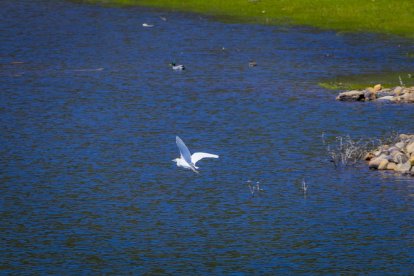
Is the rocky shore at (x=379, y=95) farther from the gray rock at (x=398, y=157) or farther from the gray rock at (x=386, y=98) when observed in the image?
the gray rock at (x=398, y=157)

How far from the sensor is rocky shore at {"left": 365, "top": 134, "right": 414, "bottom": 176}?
33.9m

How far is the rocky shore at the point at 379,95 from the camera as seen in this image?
4500cm

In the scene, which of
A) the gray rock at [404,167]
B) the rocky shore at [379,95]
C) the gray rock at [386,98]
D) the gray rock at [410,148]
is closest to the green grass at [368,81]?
the rocky shore at [379,95]

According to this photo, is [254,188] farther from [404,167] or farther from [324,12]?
[324,12]

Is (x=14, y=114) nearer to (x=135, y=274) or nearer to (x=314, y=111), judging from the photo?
(x=314, y=111)

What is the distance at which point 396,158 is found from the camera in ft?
113

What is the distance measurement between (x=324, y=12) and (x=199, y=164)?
110 feet

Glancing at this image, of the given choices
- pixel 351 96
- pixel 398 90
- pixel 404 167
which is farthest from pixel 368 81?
pixel 404 167

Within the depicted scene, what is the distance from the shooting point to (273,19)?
224 ft

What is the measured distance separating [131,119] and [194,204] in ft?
40.5

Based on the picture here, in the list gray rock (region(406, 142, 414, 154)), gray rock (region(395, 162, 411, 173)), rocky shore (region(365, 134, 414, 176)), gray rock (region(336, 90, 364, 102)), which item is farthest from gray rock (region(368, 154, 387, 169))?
gray rock (region(336, 90, 364, 102))

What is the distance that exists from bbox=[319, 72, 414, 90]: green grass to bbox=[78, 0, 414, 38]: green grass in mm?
→ 11603

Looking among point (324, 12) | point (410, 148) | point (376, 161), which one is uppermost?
point (324, 12)

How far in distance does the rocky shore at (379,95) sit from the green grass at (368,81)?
198cm
